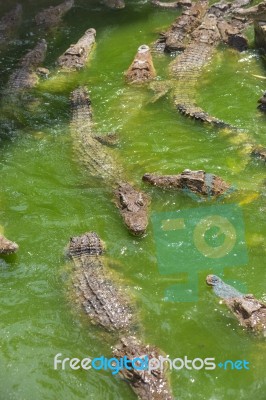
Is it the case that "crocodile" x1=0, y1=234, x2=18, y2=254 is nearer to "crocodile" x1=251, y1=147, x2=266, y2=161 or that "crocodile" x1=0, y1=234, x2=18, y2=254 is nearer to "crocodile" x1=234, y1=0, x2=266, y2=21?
"crocodile" x1=251, y1=147, x2=266, y2=161

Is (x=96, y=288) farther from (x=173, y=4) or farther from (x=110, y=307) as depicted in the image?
(x=173, y=4)

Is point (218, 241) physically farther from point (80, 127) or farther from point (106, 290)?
point (80, 127)

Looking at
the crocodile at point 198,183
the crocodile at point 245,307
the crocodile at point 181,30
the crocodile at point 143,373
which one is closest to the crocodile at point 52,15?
the crocodile at point 181,30

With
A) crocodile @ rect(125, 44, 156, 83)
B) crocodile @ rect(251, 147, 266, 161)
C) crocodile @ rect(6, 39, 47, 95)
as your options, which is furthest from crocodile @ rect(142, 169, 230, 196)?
crocodile @ rect(6, 39, 47, 95)

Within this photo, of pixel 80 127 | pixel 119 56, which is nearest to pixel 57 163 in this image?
pixel 80 127

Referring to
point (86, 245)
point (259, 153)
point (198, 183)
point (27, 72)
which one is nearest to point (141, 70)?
point (27, 72)
